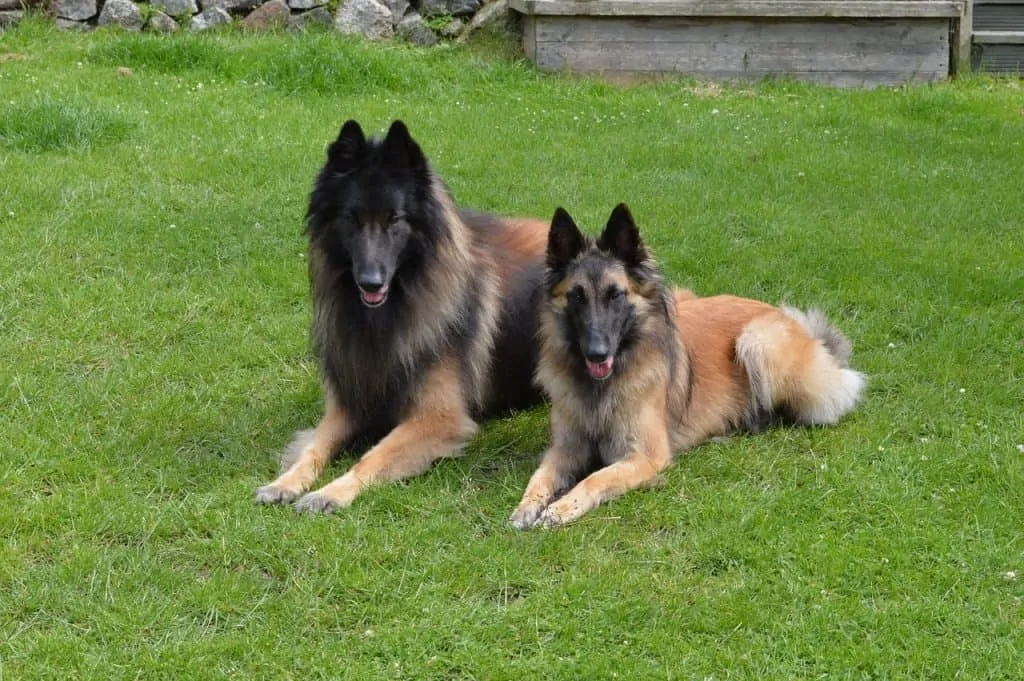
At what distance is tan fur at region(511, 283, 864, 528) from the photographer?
15.8 ft

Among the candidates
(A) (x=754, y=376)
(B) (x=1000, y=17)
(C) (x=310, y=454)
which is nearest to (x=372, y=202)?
(C) (x=310, y=454)

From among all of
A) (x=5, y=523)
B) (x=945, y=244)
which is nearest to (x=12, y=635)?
(x=5, y=523)

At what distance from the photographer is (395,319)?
5.12m

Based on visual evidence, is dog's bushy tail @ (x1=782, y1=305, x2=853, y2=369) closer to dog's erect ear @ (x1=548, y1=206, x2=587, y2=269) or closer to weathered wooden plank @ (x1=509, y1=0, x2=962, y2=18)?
dog's erect ear @ (x1=548, y1=206, x2=587, y2=269)

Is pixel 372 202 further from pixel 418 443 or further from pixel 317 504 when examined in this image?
pixel 317 504

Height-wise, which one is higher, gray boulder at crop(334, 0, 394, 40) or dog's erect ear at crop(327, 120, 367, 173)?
gray boulder at crop(334, 0, 394, 40)

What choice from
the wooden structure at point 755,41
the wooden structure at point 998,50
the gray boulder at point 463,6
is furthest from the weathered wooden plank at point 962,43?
the gray boulder at point 463,6

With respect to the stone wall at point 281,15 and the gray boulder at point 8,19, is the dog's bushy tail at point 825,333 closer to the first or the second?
the stone wall at point 281,15

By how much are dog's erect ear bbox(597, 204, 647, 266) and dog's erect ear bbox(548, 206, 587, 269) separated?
98 mm

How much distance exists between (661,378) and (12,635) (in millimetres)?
2829

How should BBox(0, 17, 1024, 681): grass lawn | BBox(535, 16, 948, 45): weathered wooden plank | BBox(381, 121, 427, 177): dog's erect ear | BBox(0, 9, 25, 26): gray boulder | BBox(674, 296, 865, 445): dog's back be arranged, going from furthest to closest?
BBox(0, 9, 25, 26): gray boulder
BBox(535, 16, 948, 45): weathered wooden plank
BBox(674, 296, 865, 445): dog's back
BBox(381, 121, 427, 177): dog's erect ear
BBox(0, 17, 1024, 681): grass lawn

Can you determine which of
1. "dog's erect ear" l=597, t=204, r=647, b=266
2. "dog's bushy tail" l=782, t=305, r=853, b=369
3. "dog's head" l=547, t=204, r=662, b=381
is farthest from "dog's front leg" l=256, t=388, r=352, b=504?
"dog's bushy tail" l=782, t=305, r=853, b=369

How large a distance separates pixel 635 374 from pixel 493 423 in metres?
0.99

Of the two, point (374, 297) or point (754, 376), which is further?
point (754, 376)
